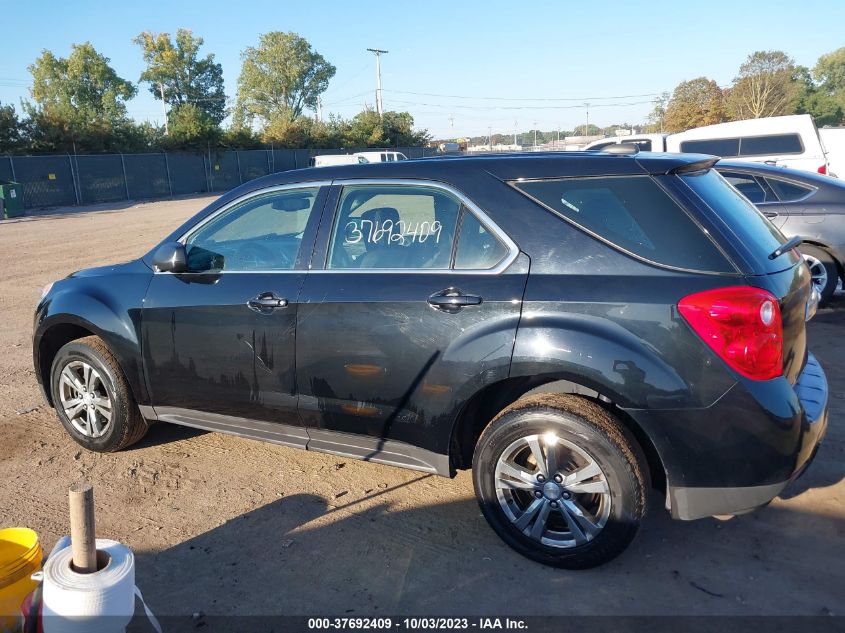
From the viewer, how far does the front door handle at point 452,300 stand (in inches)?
125

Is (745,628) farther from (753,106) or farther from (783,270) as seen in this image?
(753,106)

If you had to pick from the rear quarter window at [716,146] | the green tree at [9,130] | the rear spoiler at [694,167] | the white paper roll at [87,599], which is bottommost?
the white paper roll at [87,599]

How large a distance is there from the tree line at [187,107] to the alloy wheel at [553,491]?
37.9 metres

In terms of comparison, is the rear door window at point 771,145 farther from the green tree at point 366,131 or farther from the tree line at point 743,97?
the green tree at point 366,131

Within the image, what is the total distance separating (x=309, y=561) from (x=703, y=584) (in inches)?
70.2

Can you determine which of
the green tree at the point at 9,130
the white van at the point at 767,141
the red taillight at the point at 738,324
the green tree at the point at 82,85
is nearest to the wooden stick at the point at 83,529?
the red taillight at the point at 738,324

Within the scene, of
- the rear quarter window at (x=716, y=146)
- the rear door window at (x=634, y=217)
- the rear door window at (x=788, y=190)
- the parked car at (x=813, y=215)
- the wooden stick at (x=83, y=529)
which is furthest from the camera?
the rear quarter window at (x=716, y=146)

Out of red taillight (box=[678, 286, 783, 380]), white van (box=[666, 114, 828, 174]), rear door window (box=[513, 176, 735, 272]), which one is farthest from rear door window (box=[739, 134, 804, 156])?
red taillight (box=[678, 286, 783, 380])

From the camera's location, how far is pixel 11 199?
26.2m

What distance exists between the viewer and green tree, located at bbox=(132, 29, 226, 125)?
79.4m

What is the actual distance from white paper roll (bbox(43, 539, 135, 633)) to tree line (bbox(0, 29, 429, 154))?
38.1m

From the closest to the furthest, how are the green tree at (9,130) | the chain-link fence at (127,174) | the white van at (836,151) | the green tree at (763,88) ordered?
the white van at (836,151)
the chain-link fence at (127,174)
the green tree at (9,130)
the green tree at (763,88)

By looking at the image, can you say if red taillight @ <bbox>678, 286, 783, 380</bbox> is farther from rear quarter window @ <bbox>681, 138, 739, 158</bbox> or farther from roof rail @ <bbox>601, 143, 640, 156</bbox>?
rear quarter window @ <bbox>681, 138, 739, 158</bbox>

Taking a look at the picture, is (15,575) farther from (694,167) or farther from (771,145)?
(771,145)
